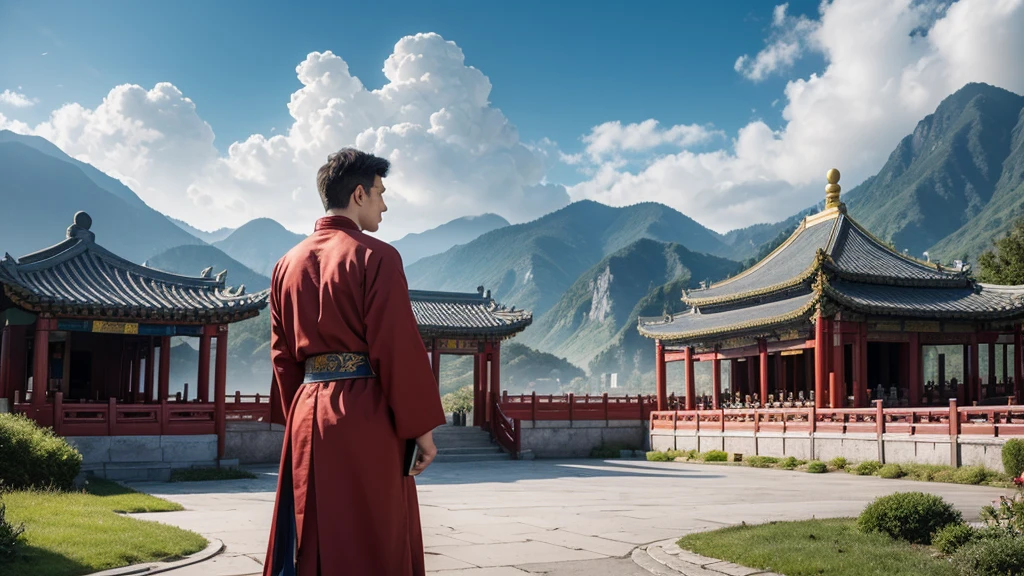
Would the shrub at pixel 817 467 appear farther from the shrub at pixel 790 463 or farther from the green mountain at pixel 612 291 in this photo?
the green mountain at pixel 612 291

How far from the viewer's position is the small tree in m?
39.8

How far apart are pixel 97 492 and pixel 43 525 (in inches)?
231

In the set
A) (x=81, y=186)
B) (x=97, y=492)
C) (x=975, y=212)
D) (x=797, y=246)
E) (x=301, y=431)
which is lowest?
(x=97, y=492)

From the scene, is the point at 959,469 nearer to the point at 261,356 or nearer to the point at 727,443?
the point at 727,443

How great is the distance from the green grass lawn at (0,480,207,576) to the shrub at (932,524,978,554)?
657 cm

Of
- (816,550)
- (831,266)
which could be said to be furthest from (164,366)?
(816,550)

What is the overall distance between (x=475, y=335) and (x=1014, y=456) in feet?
55.6

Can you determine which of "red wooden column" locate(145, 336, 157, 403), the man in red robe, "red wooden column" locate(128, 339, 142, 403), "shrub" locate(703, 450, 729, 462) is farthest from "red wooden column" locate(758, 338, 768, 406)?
the man in red robe

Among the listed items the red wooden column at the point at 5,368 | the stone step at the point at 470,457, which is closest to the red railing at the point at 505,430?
the stone step at the point at 470,457

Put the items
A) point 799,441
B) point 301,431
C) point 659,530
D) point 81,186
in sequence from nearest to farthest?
point 301,431 < point 659,530 < point 799,441 < point 81,186

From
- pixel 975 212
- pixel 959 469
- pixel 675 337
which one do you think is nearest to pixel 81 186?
pixel 975 212

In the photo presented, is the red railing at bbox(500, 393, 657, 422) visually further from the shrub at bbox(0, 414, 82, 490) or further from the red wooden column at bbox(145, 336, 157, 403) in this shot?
the shrub at bbox(0, 414, 82, 490)

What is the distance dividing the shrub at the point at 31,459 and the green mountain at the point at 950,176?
123m

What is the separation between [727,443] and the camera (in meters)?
25.8
